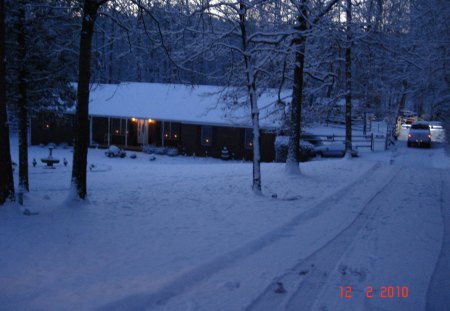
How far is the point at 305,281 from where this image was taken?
6188mm

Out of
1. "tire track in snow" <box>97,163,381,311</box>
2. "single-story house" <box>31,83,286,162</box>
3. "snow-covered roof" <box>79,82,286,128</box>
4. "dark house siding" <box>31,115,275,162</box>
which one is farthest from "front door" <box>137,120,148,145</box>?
"tire track in snow" <box>97,163,381,311</box>

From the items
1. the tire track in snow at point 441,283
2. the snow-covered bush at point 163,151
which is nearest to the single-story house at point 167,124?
the snow-covered bush at point 163,151

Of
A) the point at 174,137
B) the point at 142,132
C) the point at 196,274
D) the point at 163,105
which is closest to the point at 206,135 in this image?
the point at 174,137

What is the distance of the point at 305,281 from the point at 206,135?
82.5ft

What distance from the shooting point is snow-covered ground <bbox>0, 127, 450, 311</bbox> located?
Answer: 5.57 metres

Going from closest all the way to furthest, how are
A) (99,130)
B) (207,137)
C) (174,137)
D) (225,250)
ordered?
(225,250)
(207,137)
(174,137)
(99,130)

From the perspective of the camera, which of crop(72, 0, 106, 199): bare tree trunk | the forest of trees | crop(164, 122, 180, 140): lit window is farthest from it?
crop(164, 122, 180, 140): lit window

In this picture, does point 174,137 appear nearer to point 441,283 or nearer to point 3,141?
point 3,141

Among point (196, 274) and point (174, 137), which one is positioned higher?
point (174, 137)

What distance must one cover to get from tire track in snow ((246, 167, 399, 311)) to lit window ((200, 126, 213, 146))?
22.5 m

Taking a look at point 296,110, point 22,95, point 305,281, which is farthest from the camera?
point 296,110

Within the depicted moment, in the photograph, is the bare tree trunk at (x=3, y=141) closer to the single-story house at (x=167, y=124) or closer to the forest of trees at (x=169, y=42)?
the forest of trees at (x=169, y=42)

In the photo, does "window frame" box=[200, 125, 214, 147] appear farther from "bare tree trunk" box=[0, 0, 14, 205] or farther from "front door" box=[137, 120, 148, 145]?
"bare tree trunk" box=[0, 0, 14, 205]

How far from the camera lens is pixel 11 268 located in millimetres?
6199
